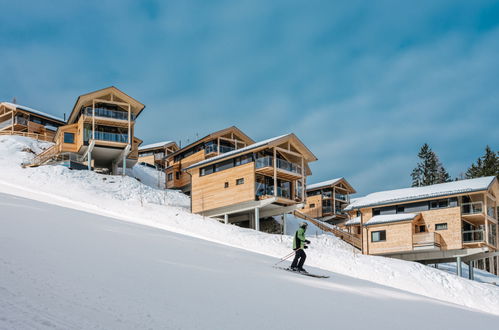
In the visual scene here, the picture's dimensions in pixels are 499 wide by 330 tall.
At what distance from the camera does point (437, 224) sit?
33125mm

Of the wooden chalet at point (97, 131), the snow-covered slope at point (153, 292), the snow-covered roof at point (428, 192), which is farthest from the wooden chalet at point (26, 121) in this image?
the snow-covered slope at point (153, 292)

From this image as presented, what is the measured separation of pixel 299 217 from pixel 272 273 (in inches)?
1375

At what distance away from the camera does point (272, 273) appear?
11867 mm

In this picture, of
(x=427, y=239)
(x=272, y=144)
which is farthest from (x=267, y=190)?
(x=427, y=239)

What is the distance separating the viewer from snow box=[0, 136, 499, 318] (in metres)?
9.67

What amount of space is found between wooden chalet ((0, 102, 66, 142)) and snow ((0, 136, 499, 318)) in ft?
28.5

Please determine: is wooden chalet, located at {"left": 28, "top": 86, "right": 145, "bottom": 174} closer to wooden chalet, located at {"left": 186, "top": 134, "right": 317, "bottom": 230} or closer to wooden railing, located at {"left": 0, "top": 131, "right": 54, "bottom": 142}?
wooden railing, located at {"left": 0, "top": 131, "right": 54, "bottom": 142}

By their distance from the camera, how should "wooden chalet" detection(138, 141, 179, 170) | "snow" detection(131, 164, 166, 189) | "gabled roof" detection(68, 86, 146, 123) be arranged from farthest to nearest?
"wooden chalet" detection(138, 141, 179, 170), "snow" detection(131, 164, 166, 189), "gabled roof" detection(68, 86, 146, 123)

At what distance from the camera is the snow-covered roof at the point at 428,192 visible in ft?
106

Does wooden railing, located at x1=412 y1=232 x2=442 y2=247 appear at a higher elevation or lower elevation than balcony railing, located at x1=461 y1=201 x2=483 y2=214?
lower

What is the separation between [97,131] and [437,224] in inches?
1214

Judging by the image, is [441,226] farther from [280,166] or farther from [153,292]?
[153,292]

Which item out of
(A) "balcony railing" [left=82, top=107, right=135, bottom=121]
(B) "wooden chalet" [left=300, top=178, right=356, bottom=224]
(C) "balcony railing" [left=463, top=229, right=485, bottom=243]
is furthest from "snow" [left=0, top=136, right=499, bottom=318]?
(B) "wooden chalet" [left=300, top=178, right=356, bottom=224]

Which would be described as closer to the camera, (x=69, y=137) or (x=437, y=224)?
(x=437, y=224)
